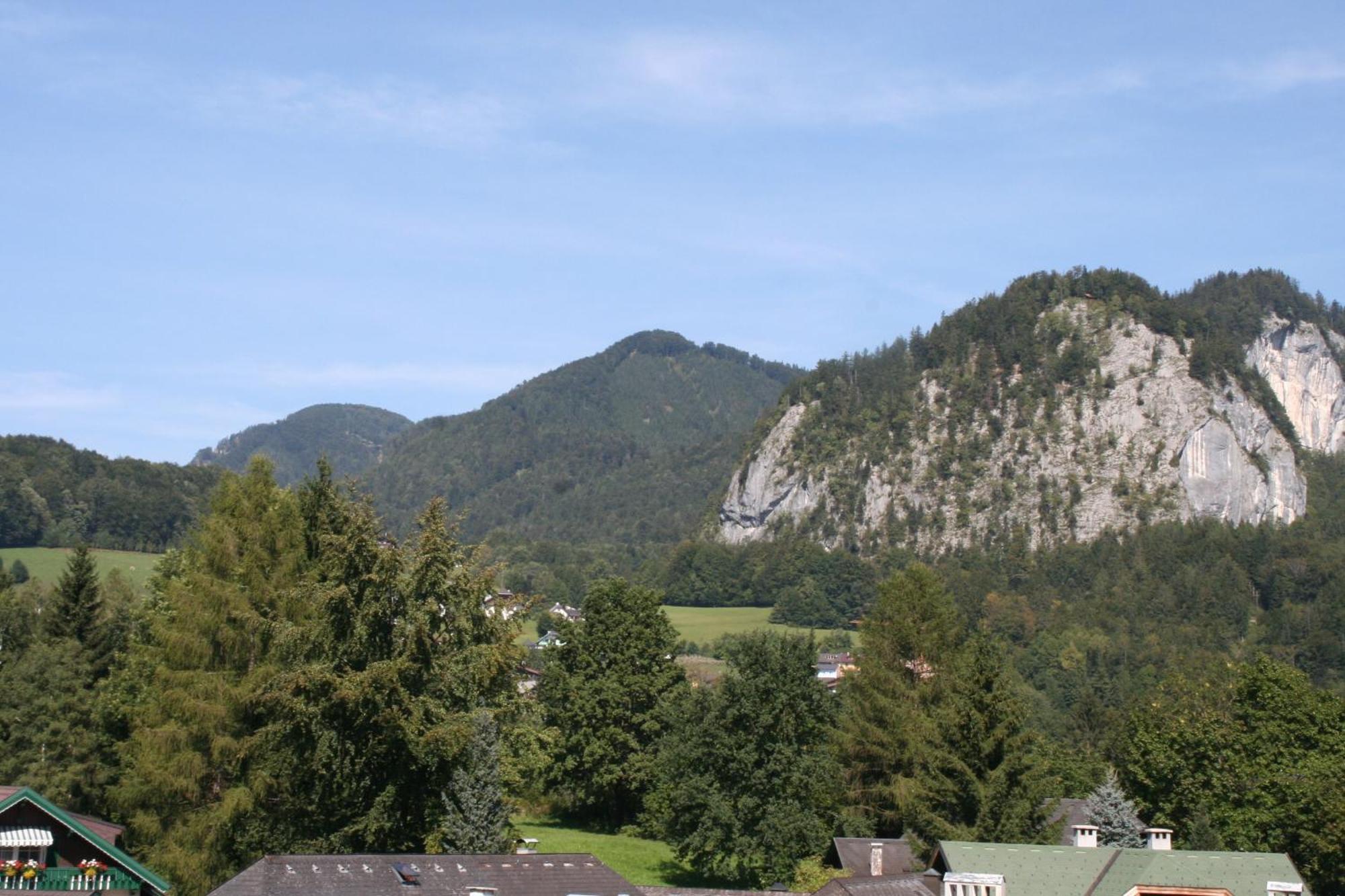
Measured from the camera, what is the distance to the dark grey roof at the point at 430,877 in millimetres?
30359

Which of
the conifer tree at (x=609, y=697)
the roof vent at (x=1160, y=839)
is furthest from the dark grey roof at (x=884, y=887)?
the conifer tree at (x=609, y=697)

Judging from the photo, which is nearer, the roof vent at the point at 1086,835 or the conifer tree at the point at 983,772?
the roof vent at the point at 1086,835

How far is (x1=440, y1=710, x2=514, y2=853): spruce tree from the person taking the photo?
39.6 meters

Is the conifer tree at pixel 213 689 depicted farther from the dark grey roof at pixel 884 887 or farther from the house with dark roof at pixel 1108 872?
the house with dark roof at pixel 1108 872

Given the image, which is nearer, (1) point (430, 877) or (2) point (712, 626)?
(1) point (430, 877)

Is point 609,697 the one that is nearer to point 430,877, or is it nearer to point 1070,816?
point 1070,816

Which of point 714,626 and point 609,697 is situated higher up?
point 714,626

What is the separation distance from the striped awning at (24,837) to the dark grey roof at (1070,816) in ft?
99.8

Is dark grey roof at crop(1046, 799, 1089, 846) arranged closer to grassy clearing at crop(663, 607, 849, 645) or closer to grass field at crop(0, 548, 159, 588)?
grass field at crop(0, 548, 159, 588)

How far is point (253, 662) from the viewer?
144 feet

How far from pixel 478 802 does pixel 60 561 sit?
122017 millimetres

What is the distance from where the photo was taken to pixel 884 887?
124 feet

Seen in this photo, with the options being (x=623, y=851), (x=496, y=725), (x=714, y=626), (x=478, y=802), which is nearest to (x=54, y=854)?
(x=478, y=802)

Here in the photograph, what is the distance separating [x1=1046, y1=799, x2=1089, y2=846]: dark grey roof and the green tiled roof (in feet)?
39.0
